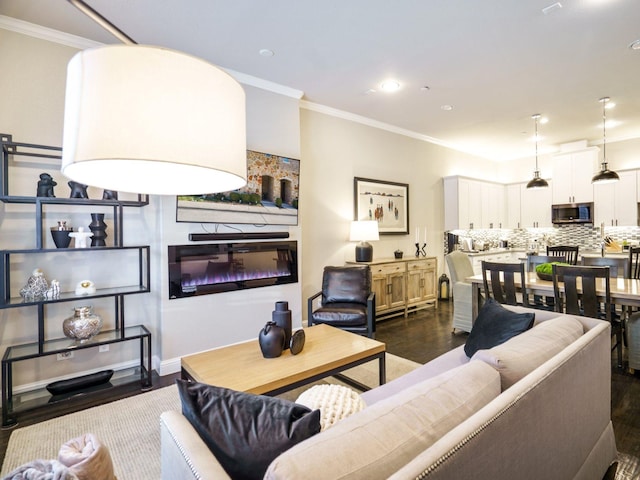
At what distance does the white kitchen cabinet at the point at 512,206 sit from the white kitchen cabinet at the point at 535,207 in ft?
0.23

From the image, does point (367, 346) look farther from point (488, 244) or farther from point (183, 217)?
point (488, 244)

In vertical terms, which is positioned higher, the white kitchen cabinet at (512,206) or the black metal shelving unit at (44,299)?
the white kitchen cabinet at (512,206)

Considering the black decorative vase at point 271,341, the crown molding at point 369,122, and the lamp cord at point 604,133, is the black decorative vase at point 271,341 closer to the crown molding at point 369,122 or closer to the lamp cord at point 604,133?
the crown molding at point 369,122

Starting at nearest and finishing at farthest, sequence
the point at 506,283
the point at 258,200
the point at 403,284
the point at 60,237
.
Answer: the point at 60,237 < the point at 506,283 < the point at 258,200 < the point at 403,284

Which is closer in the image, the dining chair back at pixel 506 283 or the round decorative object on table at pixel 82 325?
the round decorative object on table at pixel 82 325

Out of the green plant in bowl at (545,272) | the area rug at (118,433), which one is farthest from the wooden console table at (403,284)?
the area rug at (118,433)

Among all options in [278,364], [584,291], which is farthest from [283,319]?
[584,291]

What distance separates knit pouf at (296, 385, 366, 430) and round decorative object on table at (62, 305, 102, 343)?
7.99ft

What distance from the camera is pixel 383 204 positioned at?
555 centimetres

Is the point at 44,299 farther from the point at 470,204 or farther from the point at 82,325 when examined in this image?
the point at 470,204

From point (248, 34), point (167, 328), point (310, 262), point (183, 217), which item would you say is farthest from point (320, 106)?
point (167, 328)

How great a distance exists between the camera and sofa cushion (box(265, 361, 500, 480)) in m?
0.76

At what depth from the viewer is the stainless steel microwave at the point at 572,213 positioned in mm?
6316

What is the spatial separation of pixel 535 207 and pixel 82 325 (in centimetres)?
803
